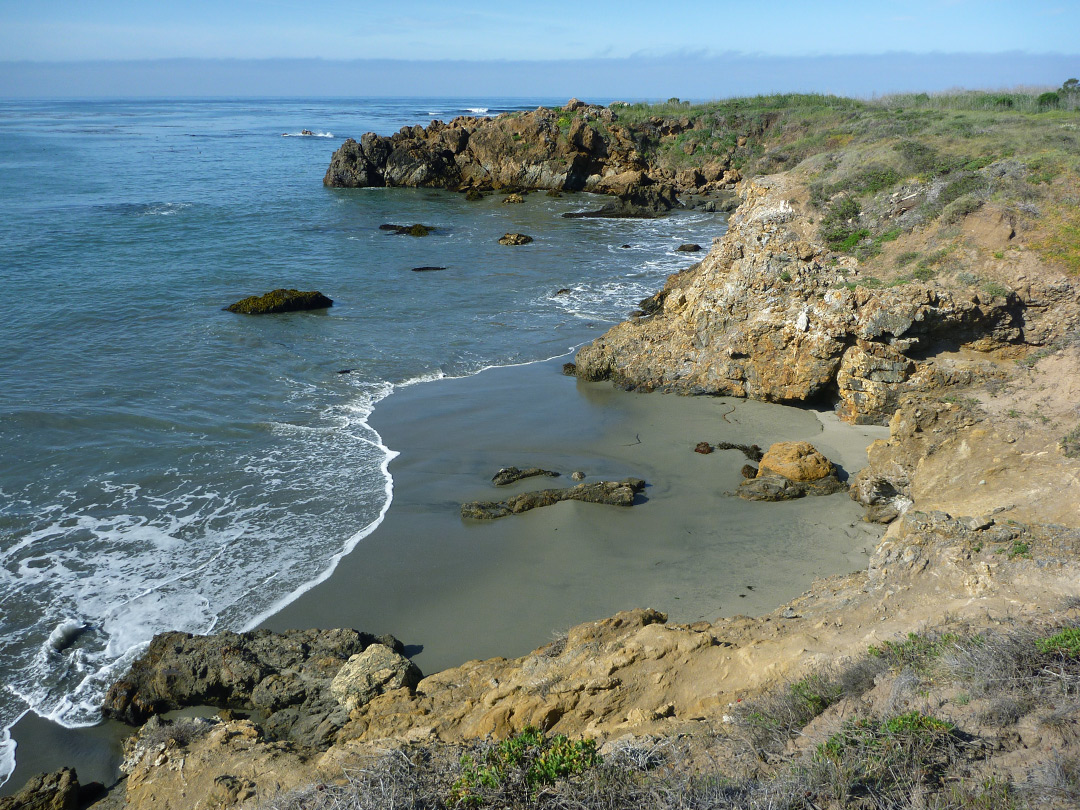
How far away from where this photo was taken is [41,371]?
14586mm

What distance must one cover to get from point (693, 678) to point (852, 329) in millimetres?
7834

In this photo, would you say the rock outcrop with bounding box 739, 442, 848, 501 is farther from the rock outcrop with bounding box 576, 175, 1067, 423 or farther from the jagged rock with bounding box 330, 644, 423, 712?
the jagged rock with bounding box 330, 644, 423, 712

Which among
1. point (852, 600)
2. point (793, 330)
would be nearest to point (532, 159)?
point (793, 330)

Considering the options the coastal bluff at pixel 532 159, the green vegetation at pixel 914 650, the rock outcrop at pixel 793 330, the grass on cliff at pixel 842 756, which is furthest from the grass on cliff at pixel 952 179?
the coastal bluff at pixel 532 159

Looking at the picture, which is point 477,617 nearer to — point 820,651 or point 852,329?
point 820,651

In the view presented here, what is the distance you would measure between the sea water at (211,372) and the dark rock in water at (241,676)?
0.46m

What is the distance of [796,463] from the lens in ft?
32.4

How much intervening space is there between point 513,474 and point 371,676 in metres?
4.51

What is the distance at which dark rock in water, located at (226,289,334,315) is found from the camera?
19.2m

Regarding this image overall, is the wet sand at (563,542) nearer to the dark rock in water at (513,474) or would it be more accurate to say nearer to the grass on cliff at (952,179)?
the dark rock in water at (513,474)

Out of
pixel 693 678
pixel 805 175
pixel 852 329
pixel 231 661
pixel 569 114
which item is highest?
pixel 569 114

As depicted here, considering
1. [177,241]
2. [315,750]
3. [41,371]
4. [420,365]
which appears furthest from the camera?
[177,241]

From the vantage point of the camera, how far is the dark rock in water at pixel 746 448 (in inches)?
426

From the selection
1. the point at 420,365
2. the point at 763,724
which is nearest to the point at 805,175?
the point at 420,365
